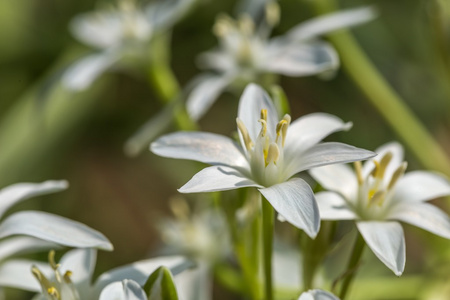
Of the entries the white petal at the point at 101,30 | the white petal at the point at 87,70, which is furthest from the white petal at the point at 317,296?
the white petal at the point at 101,30

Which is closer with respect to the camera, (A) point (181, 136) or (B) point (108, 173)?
(A) point (181, 136)

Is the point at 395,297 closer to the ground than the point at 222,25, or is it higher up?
closer to the ground

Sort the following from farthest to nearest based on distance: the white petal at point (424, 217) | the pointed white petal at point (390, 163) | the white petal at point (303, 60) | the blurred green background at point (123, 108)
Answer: the blurred green background at point (123, 108), the white petal at point (303, 60), the pointed white petal at point (390, 163), the white petal at point (424, 217)

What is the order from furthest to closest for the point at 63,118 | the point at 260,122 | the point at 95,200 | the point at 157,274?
1. the point at 95,200
2. the point at 63,118
3. the point at 260,122
4. the point at 157,274

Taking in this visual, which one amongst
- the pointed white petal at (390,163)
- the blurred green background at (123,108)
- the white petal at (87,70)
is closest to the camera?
the pointed white petal at (390,163)

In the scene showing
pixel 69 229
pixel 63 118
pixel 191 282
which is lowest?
pixel 191 282

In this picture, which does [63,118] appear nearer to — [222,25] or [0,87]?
[0,87]

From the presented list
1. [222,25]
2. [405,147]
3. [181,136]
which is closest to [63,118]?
[222,25]

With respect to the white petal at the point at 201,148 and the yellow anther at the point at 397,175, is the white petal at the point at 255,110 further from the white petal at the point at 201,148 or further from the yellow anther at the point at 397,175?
the yellow anther at the point at 397,175
